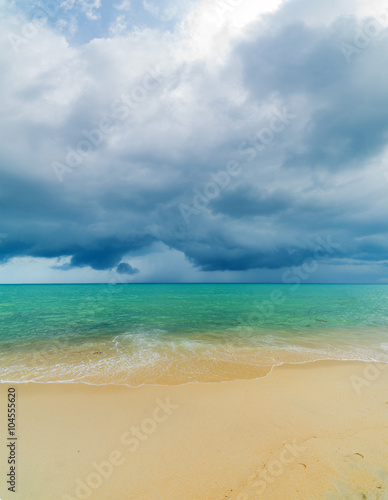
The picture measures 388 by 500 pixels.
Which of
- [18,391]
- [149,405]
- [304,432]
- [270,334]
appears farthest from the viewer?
[270,334]

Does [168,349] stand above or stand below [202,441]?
below

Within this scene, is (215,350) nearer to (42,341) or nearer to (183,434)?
(183,434)

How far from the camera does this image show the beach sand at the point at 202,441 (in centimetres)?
520

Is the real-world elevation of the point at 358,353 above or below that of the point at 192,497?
below

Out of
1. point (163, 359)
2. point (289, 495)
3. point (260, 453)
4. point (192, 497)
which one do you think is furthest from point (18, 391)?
point (289, 495)

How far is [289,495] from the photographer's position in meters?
4.92

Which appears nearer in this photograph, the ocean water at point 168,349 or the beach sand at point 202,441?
the beach sand at point 202,441

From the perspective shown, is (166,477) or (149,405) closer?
(166,477)

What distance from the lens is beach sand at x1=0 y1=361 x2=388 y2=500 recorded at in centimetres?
520

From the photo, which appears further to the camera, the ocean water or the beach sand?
the ocean water

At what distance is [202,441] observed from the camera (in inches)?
263

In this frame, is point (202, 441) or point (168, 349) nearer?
point (202, 441)

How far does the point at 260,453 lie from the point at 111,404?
5.80 m

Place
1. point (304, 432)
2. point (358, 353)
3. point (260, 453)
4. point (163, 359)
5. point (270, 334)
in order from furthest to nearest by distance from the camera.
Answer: point (270, 334) → point (358, 353) → point (163, 359) → point (304, 432) → point (260, 453)
